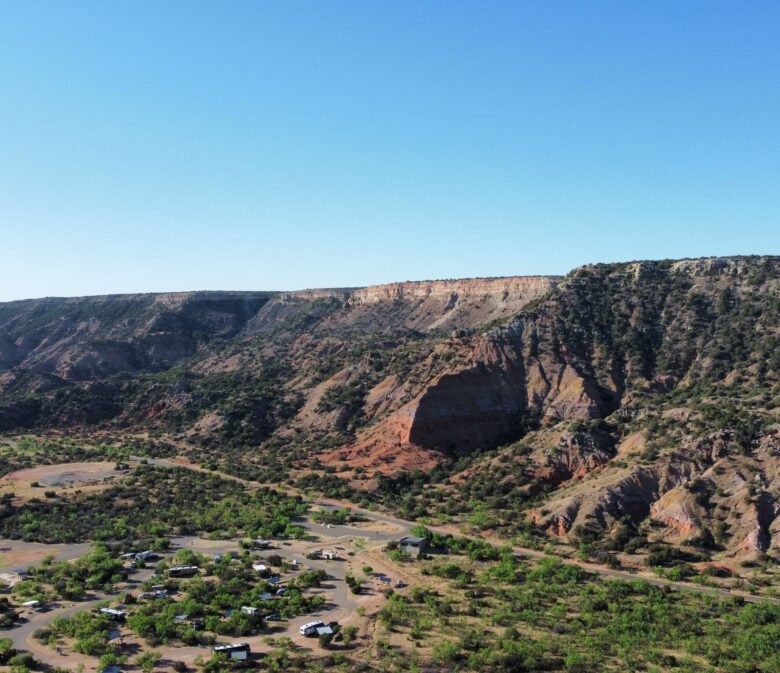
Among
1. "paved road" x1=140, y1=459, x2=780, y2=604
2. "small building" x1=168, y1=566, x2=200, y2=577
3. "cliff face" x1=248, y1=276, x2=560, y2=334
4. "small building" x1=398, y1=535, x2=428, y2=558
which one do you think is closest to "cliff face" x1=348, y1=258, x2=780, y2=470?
"paved road" x1=140, y1=459, x2=780, y2=604

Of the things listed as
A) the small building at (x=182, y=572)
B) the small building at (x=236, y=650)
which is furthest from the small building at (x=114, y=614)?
the small building at (x=236, y=650)

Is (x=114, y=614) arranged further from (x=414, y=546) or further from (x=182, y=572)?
(x=414, y=546)

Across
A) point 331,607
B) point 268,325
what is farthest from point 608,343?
point 268,325

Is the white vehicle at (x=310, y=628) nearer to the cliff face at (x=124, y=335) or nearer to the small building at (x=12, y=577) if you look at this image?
the small building at (x=12, y=577)

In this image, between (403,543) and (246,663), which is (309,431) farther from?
(246,663)

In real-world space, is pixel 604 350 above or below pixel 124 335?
above

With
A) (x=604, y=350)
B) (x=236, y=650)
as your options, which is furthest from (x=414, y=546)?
(x=604, y=350)
